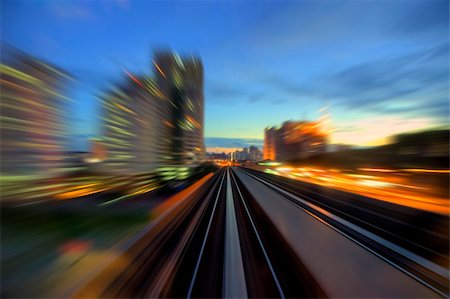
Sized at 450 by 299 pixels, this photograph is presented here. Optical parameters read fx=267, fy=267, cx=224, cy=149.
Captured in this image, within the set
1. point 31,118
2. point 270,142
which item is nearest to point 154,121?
point 31,118

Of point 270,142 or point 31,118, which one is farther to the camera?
point 270,142

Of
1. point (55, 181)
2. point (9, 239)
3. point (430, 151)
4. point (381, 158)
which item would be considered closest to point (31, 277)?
point (9, 239)

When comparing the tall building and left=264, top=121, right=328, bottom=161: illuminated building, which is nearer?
the tall building

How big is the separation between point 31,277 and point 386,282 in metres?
8.82

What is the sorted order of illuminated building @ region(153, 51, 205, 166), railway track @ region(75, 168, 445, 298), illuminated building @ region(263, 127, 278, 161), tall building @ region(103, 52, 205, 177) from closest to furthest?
1. railway track @ region(75, 168, 445, 298)
2. tall building @ region(103, 52, 205, 177)
3. illuminated building @ region(153, 51, 205, 166)
4. illuminated building @ region(263, 127, 278, 161)

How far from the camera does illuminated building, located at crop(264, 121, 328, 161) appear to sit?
262 feet

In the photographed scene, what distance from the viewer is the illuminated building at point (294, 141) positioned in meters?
79.7

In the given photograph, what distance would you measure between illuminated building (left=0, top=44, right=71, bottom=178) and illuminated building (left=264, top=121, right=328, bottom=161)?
52.8 metres

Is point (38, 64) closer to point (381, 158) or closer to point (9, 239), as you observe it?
point (9, 239)

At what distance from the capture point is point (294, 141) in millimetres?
109750

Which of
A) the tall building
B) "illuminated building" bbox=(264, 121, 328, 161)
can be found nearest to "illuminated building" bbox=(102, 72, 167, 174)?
the tall building

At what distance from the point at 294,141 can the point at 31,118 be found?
97482 millimetres

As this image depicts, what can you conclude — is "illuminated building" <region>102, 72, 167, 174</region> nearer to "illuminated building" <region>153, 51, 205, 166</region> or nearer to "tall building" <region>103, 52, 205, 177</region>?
"tall building" <region>103, 52, 205, 177</region>

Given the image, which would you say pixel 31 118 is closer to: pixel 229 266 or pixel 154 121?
pixel 229 266
